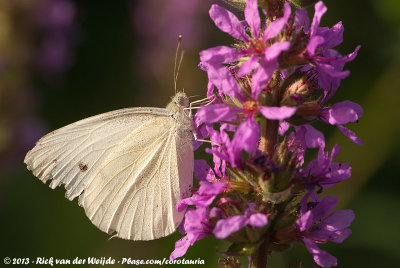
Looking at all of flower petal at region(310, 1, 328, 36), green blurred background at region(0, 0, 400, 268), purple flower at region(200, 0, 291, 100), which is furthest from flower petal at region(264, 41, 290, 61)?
green blurred background at region(0, 0, 400, 268)

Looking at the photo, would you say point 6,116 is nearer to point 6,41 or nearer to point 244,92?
point 6,41

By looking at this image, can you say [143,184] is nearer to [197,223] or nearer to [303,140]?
[197,223]

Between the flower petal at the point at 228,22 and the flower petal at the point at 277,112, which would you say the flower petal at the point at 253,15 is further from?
the flower petal at the point at 277,112

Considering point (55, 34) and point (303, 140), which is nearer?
point (303, 140)

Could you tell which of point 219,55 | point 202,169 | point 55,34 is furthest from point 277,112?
point 55,34

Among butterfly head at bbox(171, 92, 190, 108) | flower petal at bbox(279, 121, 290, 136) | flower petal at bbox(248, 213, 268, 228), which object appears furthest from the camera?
butterfly head at bbox(171, 92, 190, 108)

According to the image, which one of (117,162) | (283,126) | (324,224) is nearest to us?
(324,224)

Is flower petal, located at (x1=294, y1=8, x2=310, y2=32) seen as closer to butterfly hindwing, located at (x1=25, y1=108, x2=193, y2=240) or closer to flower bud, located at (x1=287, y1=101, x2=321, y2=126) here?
flower bud, located at (x1=287, y1=101, x2=321, y2=126)

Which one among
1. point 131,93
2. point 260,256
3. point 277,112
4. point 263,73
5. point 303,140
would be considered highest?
point 263,73
